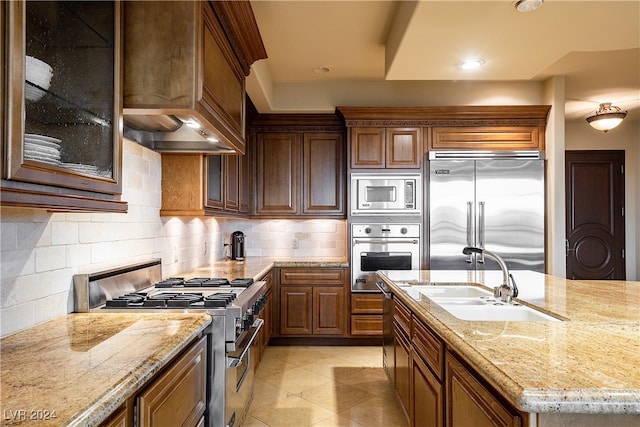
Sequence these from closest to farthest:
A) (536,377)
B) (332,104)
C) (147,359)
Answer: (536,377) < (147,359) < (332,104)

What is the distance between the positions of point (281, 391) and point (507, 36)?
2992 mm

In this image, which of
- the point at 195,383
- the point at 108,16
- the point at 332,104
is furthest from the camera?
the point at 332,104

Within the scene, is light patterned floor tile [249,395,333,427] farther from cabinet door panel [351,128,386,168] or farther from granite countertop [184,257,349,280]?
cabinet door panel [351,128,386,168]

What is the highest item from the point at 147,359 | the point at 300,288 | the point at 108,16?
the point at 108,16

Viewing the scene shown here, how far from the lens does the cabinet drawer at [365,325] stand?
13.6 ft

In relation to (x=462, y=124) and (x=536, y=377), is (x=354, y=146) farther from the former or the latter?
(x=536, y=377)

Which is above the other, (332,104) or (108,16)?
(332,104)

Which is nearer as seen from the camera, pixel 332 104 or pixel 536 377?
pixel 536 377

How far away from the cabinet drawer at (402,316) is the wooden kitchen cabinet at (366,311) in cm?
156

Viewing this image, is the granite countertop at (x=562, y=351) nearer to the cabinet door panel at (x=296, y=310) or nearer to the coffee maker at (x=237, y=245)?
the cabinet door panel at (x=296, y=310)

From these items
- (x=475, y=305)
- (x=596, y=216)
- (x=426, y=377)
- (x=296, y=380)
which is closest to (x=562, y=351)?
(x=426, y=377)

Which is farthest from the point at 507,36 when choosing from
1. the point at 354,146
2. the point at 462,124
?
the point at 354,146

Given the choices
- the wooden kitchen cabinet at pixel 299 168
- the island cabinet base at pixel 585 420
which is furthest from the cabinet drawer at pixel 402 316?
the wooden kitchen cabinet at pixel 299 168

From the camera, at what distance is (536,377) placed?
0.96 m
